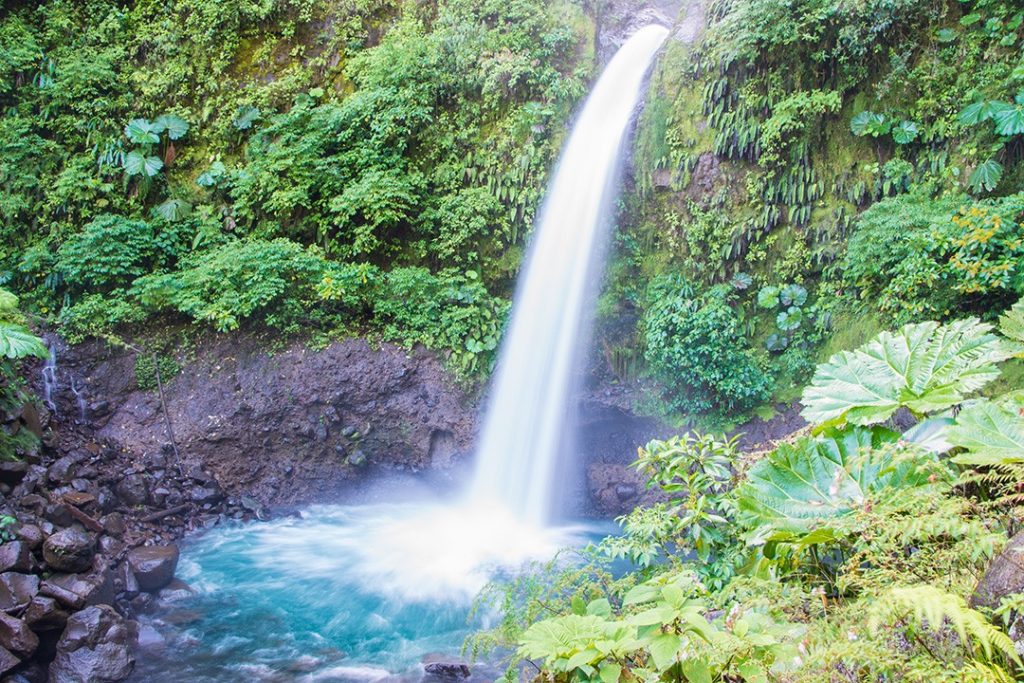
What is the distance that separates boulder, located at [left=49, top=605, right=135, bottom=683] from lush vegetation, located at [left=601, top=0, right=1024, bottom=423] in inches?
251

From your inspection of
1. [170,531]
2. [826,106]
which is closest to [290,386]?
[170,531]

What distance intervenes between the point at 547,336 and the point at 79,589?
578 centimetres

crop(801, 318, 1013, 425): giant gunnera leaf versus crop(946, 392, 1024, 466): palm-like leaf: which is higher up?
crop(801, 318, 1013, 425): giant gunnera leaf

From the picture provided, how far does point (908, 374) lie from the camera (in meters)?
3.48

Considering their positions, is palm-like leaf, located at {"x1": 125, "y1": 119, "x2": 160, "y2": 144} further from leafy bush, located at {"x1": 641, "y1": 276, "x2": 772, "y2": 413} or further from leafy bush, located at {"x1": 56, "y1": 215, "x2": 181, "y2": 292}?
leafy bush, located at {"x1": 641, "y1": 276, "x2": 772, "y2": 413}

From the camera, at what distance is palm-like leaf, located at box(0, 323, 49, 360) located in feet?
21.4

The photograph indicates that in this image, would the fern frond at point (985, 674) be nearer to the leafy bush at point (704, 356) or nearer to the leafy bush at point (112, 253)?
the leafy bush at point (704, 356)

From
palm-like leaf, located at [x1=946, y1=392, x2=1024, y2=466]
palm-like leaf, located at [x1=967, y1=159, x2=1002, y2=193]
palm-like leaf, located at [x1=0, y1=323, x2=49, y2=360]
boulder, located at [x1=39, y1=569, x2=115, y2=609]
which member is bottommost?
boulder, located at [x1=39, y1=569, x2=115, y2=609]

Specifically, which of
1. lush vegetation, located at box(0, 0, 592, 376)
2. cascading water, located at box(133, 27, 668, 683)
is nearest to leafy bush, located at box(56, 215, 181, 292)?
lush vegetation, located at box(0, 0, 592, 376)

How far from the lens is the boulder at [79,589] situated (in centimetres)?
584

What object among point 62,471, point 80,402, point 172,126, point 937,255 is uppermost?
point 172,126

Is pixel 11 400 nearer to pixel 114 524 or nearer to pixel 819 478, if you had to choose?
pixel 114 524

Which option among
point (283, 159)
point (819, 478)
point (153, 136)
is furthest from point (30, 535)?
point (153, 136)

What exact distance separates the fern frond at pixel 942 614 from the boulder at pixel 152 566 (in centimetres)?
692
